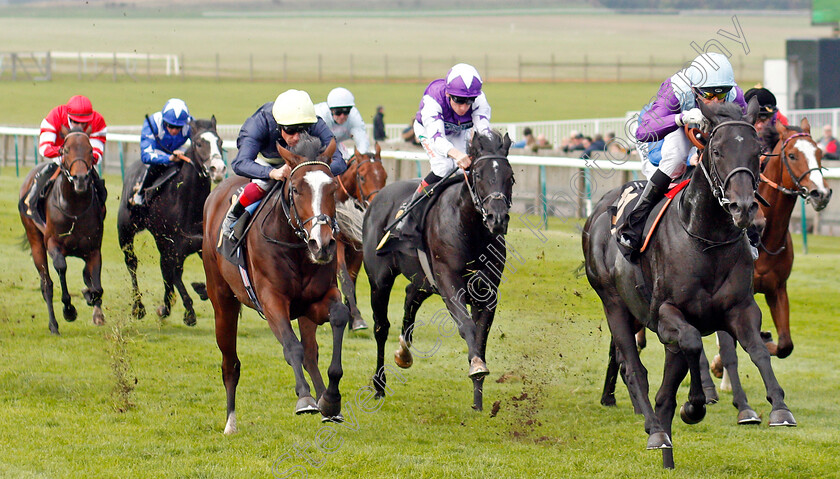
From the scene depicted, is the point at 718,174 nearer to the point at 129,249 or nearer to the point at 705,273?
the point at 705,273

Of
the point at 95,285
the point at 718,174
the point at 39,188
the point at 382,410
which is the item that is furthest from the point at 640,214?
the point at 39,188

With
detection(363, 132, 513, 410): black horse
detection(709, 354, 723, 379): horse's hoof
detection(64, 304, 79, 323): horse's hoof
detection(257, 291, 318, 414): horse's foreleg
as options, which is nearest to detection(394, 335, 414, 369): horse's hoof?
detection(363, 132, 513, 410): black horse

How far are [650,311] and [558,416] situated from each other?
5.58ft

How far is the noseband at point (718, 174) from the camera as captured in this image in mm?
4633

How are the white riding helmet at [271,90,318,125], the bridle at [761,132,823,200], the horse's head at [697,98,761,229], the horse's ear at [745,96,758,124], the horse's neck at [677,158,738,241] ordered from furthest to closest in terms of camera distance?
the bridle at [761,132,823,200]
the white riding helmet at [271,90,318,125]
the horse's neck at [677,158,738,241]
the horse's ear at [745,96,758,124]
the horse's head at [697,98,761,229]

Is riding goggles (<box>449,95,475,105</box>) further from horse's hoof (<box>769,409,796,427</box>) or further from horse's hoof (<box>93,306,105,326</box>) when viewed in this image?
horse's hoof (<box>93,306,105,326</box>)

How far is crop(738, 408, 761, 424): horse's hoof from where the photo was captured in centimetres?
511

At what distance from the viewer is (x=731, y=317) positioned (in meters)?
5.04

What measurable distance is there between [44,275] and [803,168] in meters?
6.50

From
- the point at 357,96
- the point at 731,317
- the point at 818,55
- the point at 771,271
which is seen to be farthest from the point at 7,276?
the point at 357,96

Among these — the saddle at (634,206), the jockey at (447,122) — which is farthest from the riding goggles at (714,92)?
the jockey at (447,122)

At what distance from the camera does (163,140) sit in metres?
9.89

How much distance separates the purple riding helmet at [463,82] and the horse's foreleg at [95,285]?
3.92 m

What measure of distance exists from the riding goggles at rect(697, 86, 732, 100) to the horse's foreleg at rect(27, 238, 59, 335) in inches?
241
